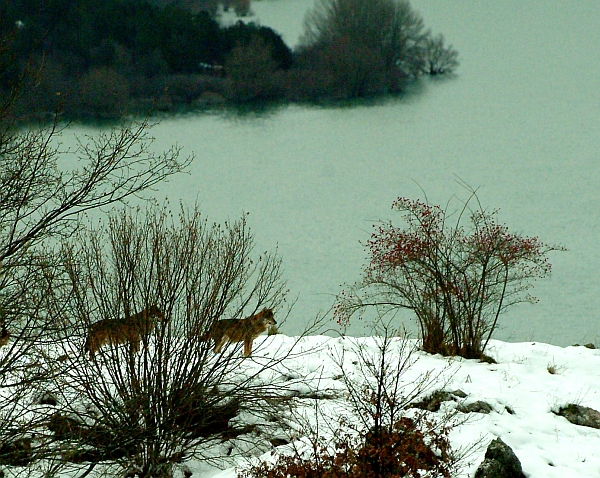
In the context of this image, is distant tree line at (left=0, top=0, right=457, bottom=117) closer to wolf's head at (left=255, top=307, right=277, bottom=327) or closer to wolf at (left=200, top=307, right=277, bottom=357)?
wolf's head at (left=255, top=307, right=277, bottom=327)

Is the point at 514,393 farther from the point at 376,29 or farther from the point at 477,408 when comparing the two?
the point at 376,29

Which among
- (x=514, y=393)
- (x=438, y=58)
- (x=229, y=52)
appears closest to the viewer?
(x=514, y=393)

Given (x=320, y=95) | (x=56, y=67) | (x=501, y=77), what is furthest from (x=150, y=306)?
(x=501, y=77)

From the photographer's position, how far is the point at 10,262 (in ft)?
33.3

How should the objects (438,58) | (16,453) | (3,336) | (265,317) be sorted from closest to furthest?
(16,453) < (3,336) < (265,317) < (438,58)

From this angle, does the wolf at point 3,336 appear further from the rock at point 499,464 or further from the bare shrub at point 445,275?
the bare shrub at point 445,275

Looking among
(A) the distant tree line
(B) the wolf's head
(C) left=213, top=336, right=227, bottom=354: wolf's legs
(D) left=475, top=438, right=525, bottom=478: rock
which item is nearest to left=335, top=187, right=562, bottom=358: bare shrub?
(B) the wolf's head

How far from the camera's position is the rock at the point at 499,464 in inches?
305

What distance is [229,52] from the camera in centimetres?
6462

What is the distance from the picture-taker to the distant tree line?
57.7 m

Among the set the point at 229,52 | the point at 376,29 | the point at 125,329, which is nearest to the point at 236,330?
the point at 125,329

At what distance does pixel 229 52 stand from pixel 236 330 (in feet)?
188

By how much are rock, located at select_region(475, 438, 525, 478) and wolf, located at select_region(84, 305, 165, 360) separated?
386cm

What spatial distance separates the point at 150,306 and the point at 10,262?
6.69 feet
